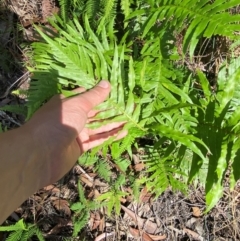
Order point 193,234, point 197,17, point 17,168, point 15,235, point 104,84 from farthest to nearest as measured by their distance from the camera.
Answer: point 193,234 < point 15,235 < point 104,84 < point 197,17 < point 17,168

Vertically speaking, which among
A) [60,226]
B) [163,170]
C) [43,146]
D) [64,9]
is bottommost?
[60,226]

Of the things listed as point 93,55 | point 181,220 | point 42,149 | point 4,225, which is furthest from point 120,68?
point 4,225

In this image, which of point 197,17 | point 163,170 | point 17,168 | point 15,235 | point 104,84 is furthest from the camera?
point 15,235

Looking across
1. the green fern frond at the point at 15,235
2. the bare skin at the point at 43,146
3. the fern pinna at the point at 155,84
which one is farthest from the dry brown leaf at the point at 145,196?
the green fern frond at the point at 15,235

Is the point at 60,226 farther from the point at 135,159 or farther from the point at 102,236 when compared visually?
the point at 135,159

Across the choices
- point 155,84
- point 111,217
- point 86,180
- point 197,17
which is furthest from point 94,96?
point 111,217

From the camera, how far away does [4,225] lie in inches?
112

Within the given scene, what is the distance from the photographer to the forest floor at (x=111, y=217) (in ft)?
9.28

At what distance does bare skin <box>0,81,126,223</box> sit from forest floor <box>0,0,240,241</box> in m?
0.64

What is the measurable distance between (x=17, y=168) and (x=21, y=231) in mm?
A: 904

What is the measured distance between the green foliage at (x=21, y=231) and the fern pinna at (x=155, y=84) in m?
0.82

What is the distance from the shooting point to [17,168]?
198 centimetres

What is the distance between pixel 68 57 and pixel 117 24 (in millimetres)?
692

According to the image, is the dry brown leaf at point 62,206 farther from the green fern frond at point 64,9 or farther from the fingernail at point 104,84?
the green fern frond at point 64,9
